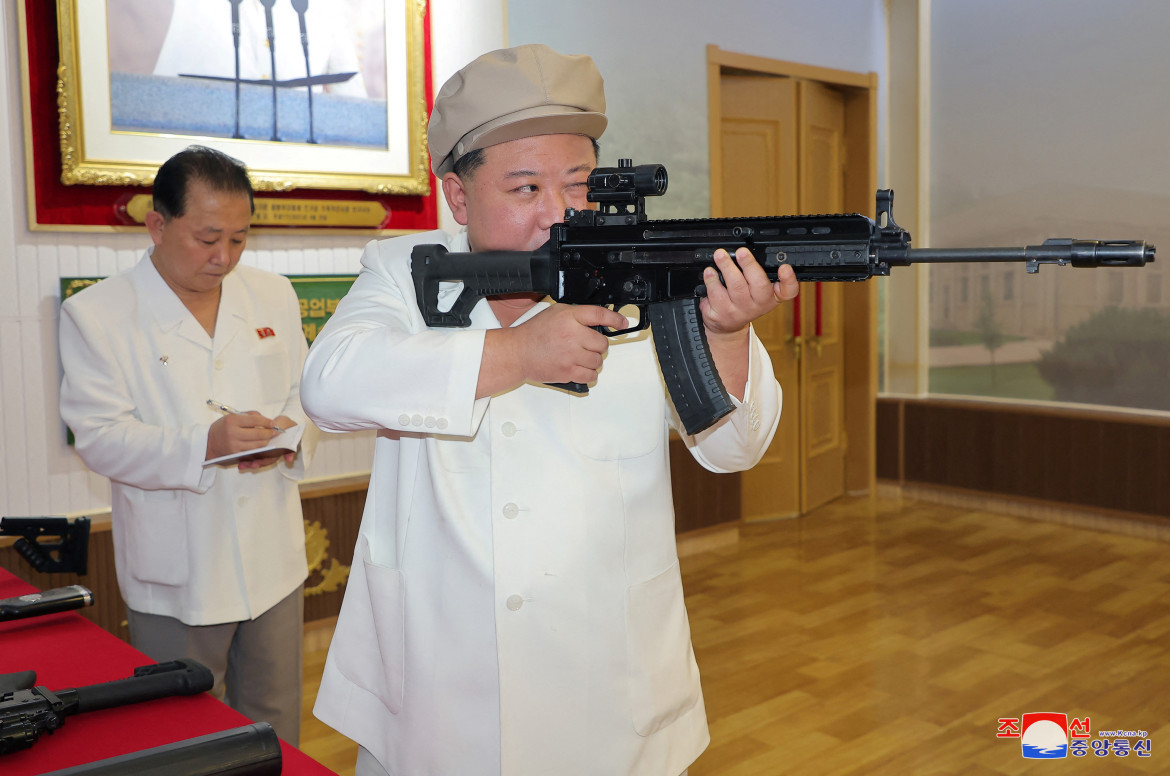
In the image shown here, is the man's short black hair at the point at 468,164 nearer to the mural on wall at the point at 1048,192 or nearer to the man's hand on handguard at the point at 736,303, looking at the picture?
the man's hand on handguard at the point at 736,303

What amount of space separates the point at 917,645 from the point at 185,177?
2.85 metres

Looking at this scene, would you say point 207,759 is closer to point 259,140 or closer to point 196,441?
point 196,441

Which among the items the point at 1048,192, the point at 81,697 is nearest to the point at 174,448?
the point at 81,697

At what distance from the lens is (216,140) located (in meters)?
3.33

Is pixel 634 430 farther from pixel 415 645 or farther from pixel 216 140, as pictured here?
pixel 216 140

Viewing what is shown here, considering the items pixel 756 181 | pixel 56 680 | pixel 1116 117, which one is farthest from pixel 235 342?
pixel 1116 117

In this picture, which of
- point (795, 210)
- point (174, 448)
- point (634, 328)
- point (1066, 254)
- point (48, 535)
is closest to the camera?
point (1066, 254)

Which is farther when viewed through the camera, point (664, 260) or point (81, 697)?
point (664, 260)

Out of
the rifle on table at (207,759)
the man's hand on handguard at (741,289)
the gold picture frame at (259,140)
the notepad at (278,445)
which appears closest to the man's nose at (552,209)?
the man's hand on handguard at (741,289)

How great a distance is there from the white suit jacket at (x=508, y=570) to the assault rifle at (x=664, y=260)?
0.08 metres

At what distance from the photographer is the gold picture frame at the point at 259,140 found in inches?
121

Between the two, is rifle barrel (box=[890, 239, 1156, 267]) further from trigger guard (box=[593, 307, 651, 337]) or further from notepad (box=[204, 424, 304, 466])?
notepad (box=[204, 424, 304, 466])

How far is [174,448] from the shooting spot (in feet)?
6.69

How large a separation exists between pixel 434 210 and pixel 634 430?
9.31 ft
